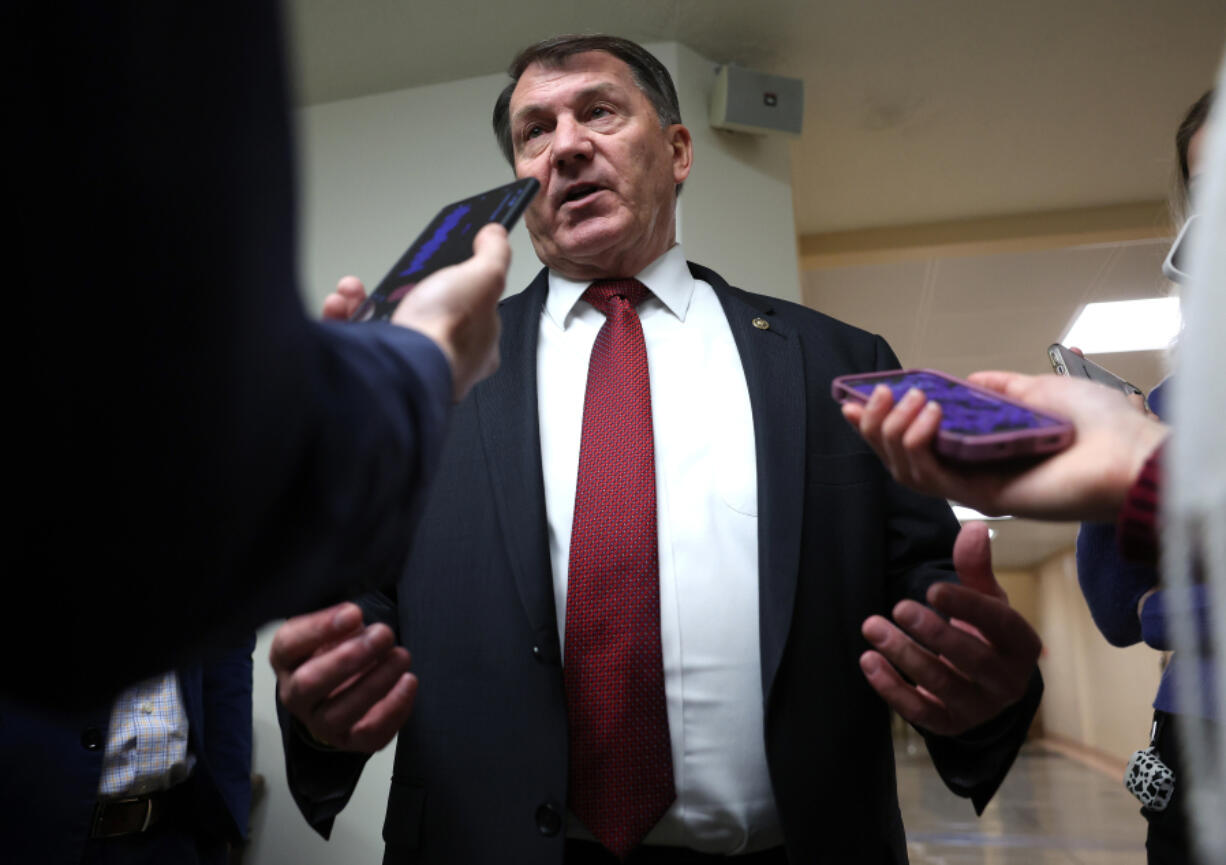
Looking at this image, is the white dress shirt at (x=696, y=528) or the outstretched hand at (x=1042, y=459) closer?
the outstretched hand at (x=1042, y=459)

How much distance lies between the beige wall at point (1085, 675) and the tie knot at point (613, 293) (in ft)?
28.0

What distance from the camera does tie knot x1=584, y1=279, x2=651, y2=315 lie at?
148 centimetres

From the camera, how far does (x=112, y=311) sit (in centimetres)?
39

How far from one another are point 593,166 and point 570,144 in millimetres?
54

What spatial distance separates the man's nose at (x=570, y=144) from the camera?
5.16 feet

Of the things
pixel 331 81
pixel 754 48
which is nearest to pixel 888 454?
pixel 754 48

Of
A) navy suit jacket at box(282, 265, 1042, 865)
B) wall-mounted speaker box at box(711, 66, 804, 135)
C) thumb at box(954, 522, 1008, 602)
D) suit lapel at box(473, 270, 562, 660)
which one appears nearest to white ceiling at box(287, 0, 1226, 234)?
wall-mounted speaker box at box(711, 66, 804, 135)

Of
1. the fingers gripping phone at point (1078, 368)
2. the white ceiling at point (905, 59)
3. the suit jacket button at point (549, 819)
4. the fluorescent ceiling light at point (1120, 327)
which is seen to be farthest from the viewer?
the fluorescent ceiling light at point (1120, 327)

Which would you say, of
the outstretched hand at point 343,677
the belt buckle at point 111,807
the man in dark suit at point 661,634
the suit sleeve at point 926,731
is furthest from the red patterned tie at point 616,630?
the belt buckle at point 111,807

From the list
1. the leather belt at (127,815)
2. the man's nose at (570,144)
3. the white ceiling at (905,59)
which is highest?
the white ceiling at (905,59)

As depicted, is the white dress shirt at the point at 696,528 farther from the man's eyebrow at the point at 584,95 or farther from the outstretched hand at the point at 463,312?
the outstretched hand at the point at 463,312

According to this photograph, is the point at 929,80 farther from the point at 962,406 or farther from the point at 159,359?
the point at 159,359

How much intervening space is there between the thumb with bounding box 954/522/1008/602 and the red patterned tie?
0.37 metres

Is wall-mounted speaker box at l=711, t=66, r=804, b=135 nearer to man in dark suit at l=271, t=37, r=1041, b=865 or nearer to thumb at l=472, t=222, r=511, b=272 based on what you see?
man in dark suit at l=271, t=37, r=1041, b=865
